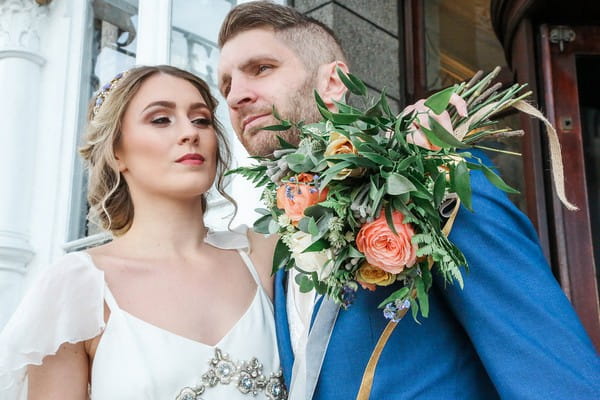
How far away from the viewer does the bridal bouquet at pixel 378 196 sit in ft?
4.60

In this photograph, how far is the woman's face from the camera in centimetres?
219

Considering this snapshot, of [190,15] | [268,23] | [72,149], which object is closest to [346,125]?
[268,23]

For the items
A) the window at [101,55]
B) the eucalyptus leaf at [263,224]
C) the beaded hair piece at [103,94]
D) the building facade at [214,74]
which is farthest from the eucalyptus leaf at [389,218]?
the window at [101,55]

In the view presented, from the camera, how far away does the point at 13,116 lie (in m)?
5.27

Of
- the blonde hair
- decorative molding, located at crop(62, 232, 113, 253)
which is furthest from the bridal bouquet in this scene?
decorative molding, located at crop(62, 232, 113, 253)

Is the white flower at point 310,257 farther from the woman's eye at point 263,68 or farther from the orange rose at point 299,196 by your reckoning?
the woman's eye at point 263,68

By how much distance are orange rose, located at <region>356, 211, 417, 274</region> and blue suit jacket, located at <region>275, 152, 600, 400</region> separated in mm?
193

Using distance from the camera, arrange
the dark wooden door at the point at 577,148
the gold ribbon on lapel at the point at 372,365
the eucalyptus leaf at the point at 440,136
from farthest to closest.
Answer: the dark wooden door at the point at 577,148, the gold ribbon on lapel at the point at 372,365, the eucalyptus leaf at the point at 440,136

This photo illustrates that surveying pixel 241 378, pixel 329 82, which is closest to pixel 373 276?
pixel 241 378

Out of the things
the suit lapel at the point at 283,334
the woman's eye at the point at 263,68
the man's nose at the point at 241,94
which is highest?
the woman's eye at the point at 263,68

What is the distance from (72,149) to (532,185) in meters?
3.55

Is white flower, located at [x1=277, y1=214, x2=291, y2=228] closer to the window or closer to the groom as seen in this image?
the groom

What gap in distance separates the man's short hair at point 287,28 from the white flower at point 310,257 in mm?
874

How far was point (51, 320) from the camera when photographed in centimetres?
194
